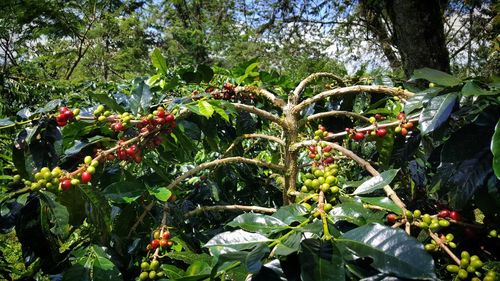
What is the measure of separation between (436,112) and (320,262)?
0.37m

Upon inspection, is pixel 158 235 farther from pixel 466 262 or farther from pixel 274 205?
pixel 274 205

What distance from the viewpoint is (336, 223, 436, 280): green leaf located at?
51cm

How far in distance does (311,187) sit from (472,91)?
335 mm

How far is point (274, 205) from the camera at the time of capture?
5.47 feet

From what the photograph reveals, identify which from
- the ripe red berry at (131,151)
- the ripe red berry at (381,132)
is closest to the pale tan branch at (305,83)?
the ripe red berry at (381,132)

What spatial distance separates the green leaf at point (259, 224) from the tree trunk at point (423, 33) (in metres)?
3.02

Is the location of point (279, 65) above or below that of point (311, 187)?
above

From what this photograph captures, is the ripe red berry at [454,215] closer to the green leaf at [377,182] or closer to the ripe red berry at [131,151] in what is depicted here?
the green leaf at [377,182]

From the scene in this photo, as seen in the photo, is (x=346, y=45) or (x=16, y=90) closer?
(x=16, y=90)

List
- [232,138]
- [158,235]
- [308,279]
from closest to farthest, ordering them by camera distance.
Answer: [308,279] → [158,235] → [232,138]

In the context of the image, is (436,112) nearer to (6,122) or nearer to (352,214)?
(352,214)

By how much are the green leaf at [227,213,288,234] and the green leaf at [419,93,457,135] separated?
317 millimetres

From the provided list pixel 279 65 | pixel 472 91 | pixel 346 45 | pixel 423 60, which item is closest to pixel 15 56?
pixel 279 65

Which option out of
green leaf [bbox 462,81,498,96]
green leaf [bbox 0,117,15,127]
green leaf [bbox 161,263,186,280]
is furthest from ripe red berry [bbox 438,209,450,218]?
green leaf [bbox 0,117,15,127]
